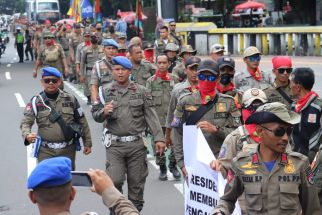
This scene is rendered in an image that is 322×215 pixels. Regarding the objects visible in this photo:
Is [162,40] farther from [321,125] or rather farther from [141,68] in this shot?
[321,125]

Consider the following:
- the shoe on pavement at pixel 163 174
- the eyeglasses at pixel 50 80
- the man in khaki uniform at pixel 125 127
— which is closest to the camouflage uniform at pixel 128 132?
the man in khaki uniform at pixel 125 127

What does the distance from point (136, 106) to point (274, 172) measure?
11.5 feet

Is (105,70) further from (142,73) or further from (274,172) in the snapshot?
(274,172)

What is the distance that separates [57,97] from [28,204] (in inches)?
76.3

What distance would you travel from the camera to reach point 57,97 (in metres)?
8.09

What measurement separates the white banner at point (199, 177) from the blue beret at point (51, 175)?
2222mm

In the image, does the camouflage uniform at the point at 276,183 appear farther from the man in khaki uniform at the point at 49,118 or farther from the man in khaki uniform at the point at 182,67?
the man in khaki uniform at the point at 182,67

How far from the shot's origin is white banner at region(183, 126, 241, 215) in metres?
5.87

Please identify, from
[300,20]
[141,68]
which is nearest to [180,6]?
[300,20]

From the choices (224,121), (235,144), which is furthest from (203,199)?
(224,121)

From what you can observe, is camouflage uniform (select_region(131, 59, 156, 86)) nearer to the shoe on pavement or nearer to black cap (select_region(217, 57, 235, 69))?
the shoe on pavement

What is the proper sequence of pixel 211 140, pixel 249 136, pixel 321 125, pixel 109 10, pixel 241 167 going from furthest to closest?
pixel 109 10 → pixel 211 140 → pixel 321 125 → pixel 249 136 → pixel 241 167

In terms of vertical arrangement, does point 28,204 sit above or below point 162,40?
below

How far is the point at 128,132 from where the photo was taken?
7.80m
